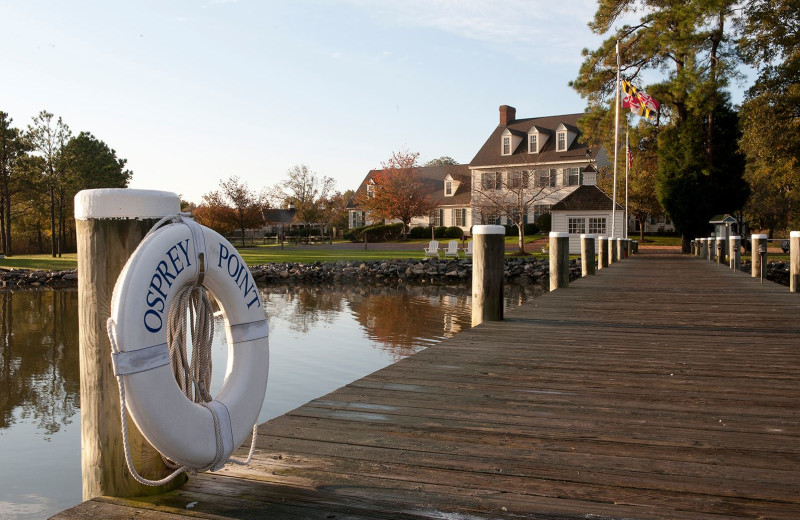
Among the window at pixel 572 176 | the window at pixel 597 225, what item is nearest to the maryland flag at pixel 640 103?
the window at pixel 597 225

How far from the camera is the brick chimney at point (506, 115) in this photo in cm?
4872

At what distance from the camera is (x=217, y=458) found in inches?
87.2

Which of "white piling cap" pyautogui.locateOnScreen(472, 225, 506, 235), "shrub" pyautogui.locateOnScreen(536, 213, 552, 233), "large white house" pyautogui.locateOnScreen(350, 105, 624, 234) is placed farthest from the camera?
"shrub" pyautogui.locateOnScreen(536, 213, 552, 233)

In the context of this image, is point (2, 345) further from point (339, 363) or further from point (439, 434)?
point (439, 434)

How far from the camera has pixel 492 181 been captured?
136 feet

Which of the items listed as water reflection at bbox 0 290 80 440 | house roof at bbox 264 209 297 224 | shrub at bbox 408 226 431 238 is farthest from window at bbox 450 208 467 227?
water reflection at bbox 0 290 80 440

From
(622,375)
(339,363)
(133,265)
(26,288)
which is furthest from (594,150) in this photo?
(133,265)

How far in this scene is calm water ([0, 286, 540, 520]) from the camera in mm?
5078

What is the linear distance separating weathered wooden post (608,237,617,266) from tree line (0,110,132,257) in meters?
28.7

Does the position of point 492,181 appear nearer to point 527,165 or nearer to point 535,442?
point 527,165

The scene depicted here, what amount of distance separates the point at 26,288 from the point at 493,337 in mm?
19721

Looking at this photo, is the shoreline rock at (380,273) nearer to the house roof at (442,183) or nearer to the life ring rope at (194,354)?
the life ring rope at (194,354)

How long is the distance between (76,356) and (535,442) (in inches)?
336

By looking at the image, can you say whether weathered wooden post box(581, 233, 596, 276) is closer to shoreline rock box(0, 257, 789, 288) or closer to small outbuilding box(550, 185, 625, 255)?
shoreline rock box(0, 257, 789, 288)
